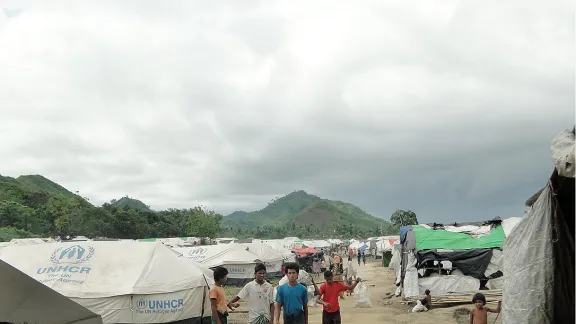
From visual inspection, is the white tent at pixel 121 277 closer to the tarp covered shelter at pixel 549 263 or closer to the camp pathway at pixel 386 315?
the camp pathway at pixel 386 315

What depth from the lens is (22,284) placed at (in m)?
4.46

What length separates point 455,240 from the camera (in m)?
17.6

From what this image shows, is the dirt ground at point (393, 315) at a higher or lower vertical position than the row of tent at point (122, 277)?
lower

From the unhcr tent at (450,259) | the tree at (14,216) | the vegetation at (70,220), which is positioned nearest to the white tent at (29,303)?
the unhcr tent at (450,259)

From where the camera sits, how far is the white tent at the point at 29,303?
14.1 feet

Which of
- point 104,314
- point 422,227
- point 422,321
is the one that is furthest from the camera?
point 422,227

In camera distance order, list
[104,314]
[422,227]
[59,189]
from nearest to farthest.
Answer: [104,314] < [422,227] < [59,189]

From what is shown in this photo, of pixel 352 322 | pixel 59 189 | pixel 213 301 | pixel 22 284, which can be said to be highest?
pixel 59 189

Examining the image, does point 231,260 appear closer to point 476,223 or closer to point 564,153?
point 476,223

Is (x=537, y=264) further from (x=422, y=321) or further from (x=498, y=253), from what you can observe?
(x=498, y=253)

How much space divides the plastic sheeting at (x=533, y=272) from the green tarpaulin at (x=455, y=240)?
510 inches

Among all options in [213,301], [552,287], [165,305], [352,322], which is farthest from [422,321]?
[552,287]

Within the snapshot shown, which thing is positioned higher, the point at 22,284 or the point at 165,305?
the point at 22,284

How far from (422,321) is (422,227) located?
223 inches
